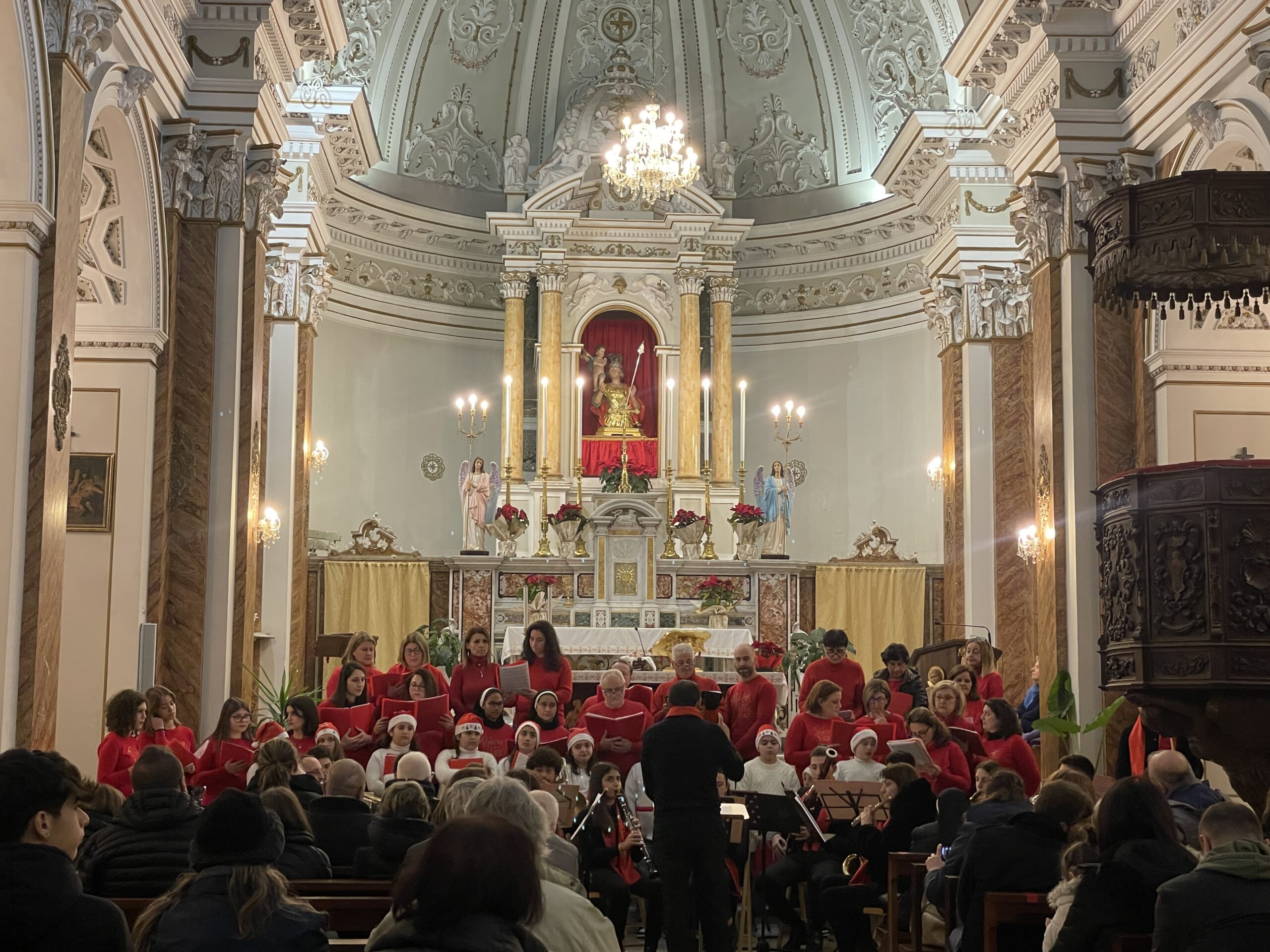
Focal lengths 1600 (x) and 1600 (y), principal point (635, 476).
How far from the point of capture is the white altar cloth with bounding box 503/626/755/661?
17.5 m

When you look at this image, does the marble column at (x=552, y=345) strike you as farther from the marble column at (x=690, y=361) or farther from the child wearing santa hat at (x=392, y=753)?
the child wearing santa hat at (x=392, y=753)

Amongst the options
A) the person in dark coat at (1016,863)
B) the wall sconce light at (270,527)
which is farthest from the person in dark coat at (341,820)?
the wall sconce light at (270,527)

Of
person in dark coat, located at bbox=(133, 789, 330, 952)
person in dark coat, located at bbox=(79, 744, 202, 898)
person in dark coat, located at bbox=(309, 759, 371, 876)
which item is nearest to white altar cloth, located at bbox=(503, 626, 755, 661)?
person in dark coat, located at bbox=(309, 759, 371, 876)

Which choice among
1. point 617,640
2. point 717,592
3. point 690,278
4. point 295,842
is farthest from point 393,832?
point 690,278

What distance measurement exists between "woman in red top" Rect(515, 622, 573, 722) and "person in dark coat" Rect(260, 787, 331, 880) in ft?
16.5

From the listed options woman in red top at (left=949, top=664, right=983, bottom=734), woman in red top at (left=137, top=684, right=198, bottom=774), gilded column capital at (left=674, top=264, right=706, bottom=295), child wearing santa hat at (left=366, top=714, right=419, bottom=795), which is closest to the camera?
child wearing santa hat at (left=366, top=714, right=419, bottom=795)

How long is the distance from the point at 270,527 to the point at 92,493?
4850 millimetres

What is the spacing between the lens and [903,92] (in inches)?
845

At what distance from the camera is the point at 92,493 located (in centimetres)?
1186

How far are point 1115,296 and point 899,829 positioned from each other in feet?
12.7

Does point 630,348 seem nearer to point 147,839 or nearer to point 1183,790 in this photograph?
point 1183,790

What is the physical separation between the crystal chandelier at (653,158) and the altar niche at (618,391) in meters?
3.82

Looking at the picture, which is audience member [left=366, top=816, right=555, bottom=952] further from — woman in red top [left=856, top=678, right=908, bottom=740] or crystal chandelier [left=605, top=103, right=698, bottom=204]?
crystal chandelier [left=605, top=103, right=698, bottom=204]

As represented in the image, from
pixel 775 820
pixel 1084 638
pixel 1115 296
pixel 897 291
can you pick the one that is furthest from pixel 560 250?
pixel 775 820
